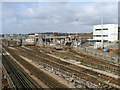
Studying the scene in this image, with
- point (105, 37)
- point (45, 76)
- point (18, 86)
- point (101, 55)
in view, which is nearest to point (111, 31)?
point (105, 37)

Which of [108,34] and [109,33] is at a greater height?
[109,33]

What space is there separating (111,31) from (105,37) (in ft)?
9.62

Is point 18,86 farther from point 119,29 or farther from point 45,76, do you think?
point 119,29

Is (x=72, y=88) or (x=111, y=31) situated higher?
(x=111, y=31)

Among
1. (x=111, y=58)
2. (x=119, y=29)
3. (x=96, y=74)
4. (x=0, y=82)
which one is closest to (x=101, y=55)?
(x=111, y=58)

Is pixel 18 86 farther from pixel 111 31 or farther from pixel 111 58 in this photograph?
pixel 111 31

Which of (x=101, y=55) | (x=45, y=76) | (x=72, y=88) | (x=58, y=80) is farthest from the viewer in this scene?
(x=101, y=55)

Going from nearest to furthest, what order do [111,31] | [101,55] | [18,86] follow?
[18,86] → [101,55] → [111,31]

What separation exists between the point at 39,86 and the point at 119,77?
346 inches

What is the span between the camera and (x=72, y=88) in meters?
11.6

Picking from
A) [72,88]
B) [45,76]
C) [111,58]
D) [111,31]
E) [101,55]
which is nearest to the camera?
[72,88]

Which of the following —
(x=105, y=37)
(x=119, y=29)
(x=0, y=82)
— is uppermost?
(x=119, y=29)

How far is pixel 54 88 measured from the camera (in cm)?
1162

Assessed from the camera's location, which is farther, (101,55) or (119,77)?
(101,55)
